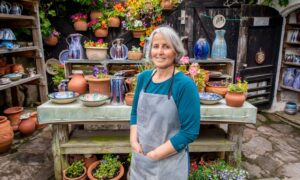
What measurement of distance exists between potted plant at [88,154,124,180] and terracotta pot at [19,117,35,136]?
174 cm

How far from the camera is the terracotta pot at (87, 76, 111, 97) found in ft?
8.60

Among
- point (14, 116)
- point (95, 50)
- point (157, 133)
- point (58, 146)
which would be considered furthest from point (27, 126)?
point (157, 133)

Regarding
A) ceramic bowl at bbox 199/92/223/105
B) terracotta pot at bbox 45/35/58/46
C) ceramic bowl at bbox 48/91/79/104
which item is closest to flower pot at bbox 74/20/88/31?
terracotta pot at bbox 45/35/58/46

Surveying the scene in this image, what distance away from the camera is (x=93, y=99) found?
2463mm

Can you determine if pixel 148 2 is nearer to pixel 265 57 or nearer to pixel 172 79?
pixel 265 57

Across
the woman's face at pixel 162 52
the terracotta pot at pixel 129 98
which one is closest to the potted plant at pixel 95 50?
the terracotta pot at pixel 129 98

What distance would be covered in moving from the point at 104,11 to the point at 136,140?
371 cm

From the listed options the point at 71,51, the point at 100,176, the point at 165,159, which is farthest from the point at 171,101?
the point at 71,51

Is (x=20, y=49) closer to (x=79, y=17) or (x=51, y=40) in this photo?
(x=51, y=40)

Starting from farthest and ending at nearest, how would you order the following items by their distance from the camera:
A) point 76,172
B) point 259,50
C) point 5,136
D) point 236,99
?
point 259,50
point 5,136
point 76,172
point 236,99

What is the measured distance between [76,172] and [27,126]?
65.4 inches

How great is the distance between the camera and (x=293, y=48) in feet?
16.3

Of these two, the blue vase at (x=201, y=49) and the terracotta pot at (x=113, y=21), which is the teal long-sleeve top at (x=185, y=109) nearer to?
the blue vase at (x=201, y=49)

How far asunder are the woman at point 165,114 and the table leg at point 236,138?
3.76 ft
